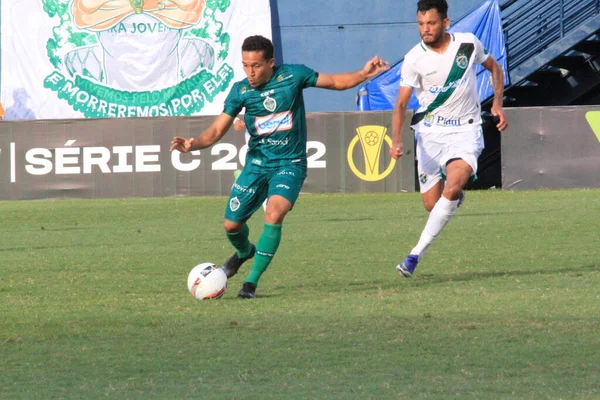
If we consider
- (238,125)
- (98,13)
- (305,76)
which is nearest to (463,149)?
(305,76)

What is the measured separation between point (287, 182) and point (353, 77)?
89 cm

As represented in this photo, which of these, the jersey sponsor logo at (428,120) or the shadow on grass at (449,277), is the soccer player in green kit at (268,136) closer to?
the shadow on grass at (449,277)

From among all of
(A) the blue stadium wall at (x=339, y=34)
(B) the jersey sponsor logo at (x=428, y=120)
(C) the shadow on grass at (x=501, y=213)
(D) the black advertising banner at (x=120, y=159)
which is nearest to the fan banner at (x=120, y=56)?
(A) the blue stadium wall at (x=339, y=34)

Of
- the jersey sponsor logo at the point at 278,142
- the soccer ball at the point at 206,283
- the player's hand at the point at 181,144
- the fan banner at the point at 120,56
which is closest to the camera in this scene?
the soccer ball at the point at 206,283

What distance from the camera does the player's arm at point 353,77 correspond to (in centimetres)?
830

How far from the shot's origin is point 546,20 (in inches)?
1044

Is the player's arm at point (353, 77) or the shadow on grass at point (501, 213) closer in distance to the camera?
the player's arm at point (353, 77)

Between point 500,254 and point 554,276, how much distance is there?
2011mm

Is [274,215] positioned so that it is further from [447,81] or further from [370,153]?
[370,153]

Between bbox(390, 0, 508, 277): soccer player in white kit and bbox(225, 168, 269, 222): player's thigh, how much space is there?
126cm

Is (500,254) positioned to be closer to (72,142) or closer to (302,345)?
(302,345)

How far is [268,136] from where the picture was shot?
8602 mm

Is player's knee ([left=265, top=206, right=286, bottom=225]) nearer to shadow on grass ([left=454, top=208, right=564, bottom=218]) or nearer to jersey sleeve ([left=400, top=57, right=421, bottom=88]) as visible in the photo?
jersey sleeve ([left=400, top=57, right=421, bottom=88])

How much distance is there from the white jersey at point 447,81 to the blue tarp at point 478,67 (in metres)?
14.6
